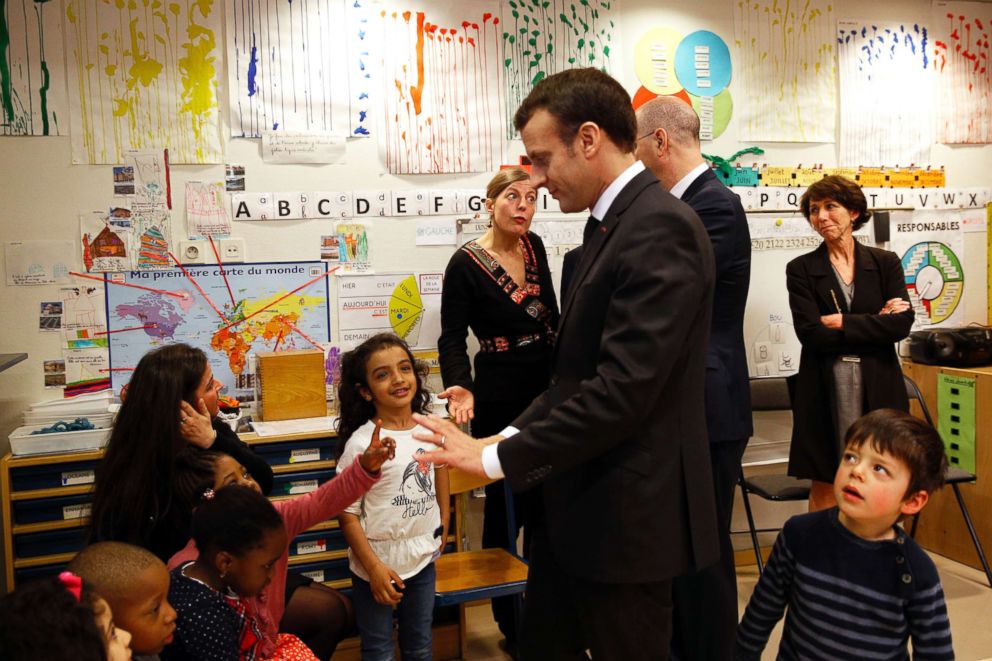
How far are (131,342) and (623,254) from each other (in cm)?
249

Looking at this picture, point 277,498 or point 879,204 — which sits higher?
point 879,204

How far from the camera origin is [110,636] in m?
1.41

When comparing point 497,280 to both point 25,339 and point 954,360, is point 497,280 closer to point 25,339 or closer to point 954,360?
point 25,339

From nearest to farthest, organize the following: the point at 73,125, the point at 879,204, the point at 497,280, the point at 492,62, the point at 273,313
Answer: the point at 497,280 → the point at 73,125 → the point at 273,313 → the point at 492,62 → the point at 879,204

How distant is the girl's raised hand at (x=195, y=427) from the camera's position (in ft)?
7.23

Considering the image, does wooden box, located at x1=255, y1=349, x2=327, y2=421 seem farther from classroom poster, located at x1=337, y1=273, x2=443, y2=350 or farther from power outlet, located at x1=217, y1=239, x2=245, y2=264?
power outlet, located at x1=217, y1=239, x2=245, y2=264

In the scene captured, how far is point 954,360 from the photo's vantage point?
13.6ft

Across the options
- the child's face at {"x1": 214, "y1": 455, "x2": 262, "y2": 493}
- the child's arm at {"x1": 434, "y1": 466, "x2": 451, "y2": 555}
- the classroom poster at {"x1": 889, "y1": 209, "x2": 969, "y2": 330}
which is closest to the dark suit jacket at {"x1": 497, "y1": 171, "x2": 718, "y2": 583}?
the child's face at {"x1": 214, "y1": 455, "x2": 262, "y2": 493}

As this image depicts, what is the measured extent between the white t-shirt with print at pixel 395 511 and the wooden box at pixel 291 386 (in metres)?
0.87

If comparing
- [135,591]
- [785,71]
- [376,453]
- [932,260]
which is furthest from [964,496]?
Result: [135,591]

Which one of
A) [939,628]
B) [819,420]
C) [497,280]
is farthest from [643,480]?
[819,420]

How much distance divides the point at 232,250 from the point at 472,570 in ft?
5.25

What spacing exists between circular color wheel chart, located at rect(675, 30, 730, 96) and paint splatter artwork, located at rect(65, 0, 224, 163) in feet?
6.69

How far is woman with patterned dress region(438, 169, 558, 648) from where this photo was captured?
314 cm
